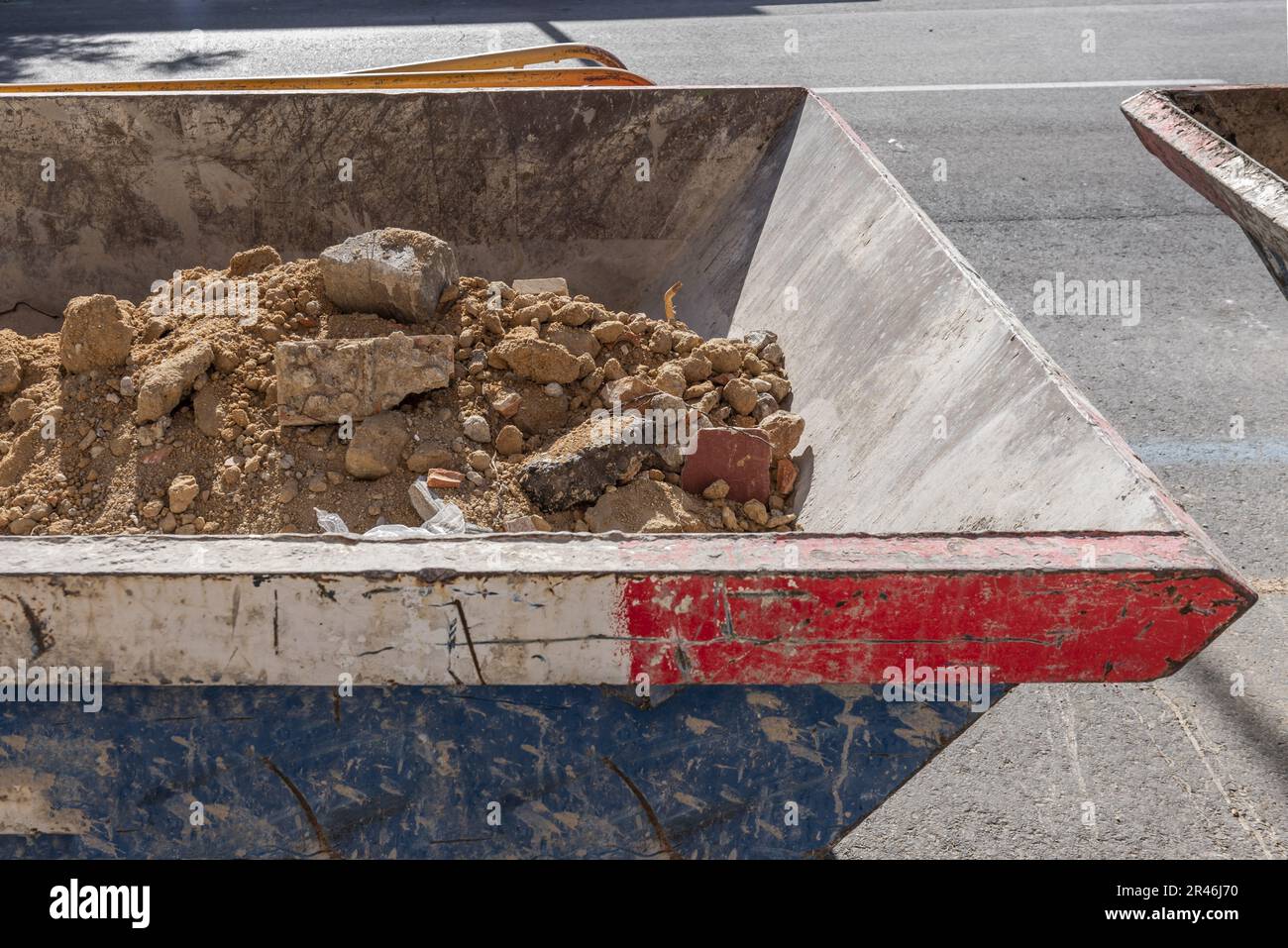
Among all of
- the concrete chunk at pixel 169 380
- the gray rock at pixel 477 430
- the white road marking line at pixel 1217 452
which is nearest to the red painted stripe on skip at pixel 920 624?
the gray rock at pixel 477 430

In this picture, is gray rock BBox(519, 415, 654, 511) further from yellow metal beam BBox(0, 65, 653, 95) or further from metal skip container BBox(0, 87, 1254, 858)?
yellow metal beam BBox(0, 65, 653, 95)

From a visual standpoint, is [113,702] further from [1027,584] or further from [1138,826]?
[1138,826]

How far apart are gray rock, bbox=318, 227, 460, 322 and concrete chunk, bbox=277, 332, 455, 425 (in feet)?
1.17

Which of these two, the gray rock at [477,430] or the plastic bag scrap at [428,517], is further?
the gray rock at [477,430]

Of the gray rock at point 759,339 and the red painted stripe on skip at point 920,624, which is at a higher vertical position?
the gray rock at point 759,339

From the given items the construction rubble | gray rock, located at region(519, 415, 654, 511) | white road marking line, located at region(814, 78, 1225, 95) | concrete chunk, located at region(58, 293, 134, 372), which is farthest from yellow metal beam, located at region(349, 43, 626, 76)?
white road marking line, located at region(814, 78, 1225, 95)

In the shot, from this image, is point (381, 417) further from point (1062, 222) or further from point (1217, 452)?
point (1062, 222)

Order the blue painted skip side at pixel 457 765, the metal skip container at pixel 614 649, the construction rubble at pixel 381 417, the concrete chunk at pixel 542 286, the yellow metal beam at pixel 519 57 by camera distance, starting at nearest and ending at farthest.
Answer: the metal skip container at pixel 614 649 → the blue painted skip side at pixel 457 765 → the construction rubble at pixel 381 417 → the concrete chunk at pixel 542 286 → the yellow metal beam at pixel 519 57

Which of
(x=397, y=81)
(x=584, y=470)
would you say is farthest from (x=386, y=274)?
(x=397, y=81)

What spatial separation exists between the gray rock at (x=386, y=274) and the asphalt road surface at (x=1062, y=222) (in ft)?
5.72

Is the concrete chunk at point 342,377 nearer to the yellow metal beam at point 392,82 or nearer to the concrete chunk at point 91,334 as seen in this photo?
the concrete chunk at point 91,334

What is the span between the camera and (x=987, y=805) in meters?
2.61

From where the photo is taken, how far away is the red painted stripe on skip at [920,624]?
57.3 inches

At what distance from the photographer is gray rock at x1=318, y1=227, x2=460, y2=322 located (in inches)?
109
